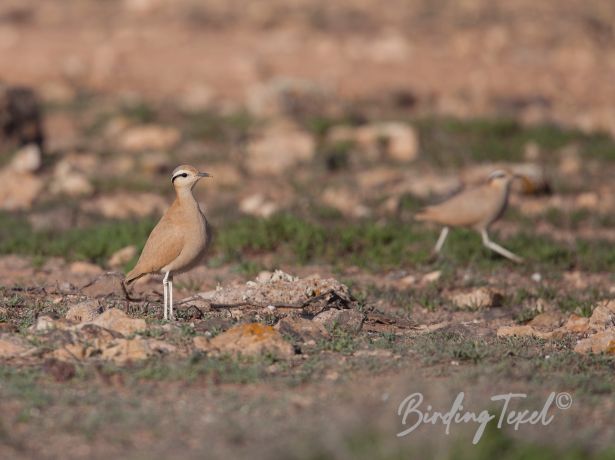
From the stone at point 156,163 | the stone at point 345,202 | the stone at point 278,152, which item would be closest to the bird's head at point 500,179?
the stone at point 345,202

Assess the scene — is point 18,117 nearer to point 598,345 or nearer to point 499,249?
point 499,249

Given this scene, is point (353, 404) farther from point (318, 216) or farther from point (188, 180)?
point (318, 216)

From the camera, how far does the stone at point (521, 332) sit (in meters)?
6.96

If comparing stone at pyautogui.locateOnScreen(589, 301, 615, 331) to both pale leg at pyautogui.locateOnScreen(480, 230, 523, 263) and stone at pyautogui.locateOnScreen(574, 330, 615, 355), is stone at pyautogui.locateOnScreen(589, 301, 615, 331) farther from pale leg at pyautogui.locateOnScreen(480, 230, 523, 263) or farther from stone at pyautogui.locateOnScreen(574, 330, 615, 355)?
pale leg at pyautogui.locateOnScreen(480, 230, 523, 263)

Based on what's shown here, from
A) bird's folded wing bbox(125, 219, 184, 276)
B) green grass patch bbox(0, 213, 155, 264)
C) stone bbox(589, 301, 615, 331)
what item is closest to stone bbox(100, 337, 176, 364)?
bird's folded wing bbox(125, 219, 184, 276)

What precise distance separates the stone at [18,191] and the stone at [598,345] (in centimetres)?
→ 743

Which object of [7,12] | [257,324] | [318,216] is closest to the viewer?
[257,324]

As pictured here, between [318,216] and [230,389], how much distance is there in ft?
21.3

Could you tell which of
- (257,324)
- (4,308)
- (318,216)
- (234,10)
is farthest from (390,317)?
(234,10)

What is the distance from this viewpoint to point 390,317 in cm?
723

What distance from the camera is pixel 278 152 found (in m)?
14.6

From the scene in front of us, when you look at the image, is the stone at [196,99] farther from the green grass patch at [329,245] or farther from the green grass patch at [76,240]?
the green grass patch at [329,245]

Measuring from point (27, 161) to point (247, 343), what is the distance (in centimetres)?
832

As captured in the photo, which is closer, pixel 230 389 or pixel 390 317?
pixel 230 389
